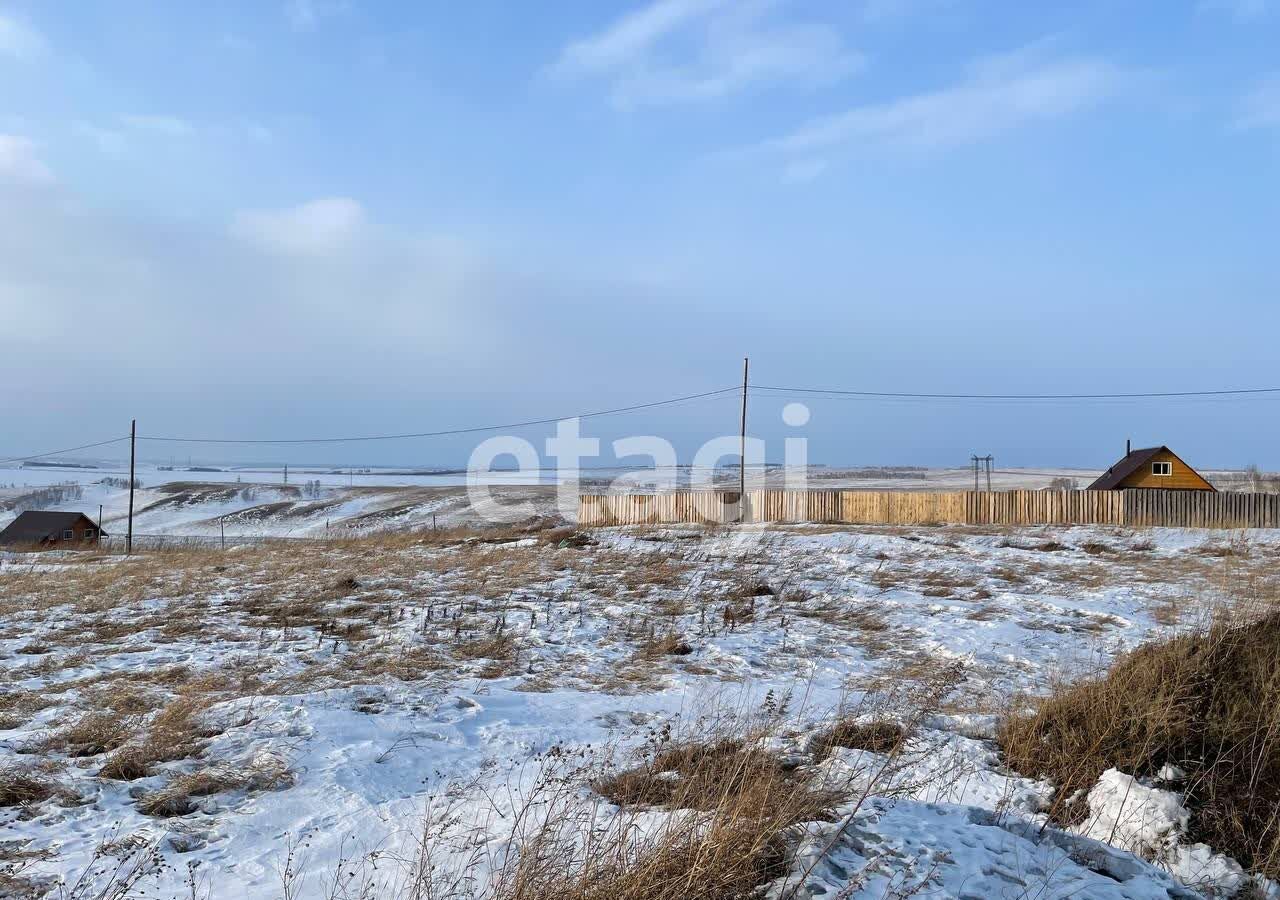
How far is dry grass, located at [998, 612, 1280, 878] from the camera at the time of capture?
3848 millimetres

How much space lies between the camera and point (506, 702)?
626cm

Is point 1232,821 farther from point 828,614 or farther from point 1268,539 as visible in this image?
point 1268,539

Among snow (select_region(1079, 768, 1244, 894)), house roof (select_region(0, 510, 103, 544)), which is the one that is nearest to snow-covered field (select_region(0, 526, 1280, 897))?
snow (select_region(1079, 768, 1244, 894))

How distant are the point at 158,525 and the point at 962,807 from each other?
74480 millimetres

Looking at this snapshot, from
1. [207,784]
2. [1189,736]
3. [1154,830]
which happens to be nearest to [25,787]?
[207,784]

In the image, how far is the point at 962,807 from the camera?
12.8 feet

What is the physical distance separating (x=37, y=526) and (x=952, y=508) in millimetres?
47377

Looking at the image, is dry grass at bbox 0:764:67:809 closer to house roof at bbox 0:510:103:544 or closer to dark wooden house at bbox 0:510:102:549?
dark wooden house at bbox 0:510:102:549

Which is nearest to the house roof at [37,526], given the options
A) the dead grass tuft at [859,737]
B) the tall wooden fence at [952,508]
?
the tall wooden fence at [952,508]

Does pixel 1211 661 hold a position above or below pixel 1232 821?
above

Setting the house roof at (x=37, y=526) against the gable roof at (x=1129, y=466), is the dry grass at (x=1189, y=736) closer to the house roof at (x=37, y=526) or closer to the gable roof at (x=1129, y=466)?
the gable roof at (x=1129, y=466)

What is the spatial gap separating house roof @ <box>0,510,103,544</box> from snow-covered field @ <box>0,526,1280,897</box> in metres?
33.2

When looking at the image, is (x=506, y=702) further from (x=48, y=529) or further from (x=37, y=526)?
(x=37, y=526)

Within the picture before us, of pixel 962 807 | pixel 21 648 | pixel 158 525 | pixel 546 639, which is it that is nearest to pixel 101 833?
pixel 962 807
